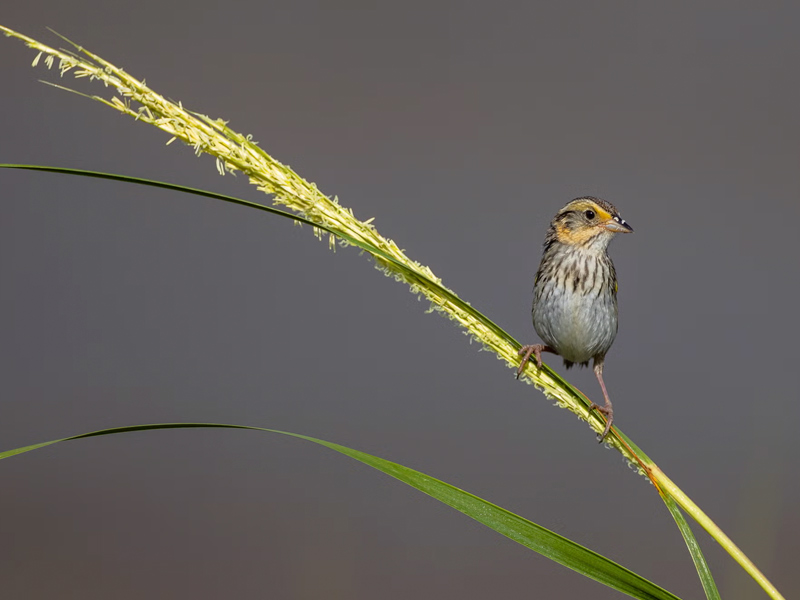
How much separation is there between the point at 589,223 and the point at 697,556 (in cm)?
134

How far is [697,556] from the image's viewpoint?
1.10 metres

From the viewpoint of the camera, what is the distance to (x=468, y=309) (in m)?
1.23

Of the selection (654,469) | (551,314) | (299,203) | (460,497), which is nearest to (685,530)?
(654,469)

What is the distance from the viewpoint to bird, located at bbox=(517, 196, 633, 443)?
229cm

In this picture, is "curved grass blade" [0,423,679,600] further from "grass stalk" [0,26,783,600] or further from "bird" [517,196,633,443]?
"bird" [517,196,633,443]

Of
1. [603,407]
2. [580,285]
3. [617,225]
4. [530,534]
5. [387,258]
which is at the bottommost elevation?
[530,534]

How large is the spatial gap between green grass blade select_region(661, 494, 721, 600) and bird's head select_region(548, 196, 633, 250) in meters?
1.16

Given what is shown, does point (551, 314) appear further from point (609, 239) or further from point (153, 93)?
point (153, 93)

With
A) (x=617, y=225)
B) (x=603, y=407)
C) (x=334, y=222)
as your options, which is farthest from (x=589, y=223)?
(x=334, y=222)

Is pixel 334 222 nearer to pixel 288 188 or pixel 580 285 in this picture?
pixel 288 188

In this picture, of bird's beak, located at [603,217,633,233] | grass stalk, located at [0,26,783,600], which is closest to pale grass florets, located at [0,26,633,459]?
grass stalk, located at [0,26,783,600]

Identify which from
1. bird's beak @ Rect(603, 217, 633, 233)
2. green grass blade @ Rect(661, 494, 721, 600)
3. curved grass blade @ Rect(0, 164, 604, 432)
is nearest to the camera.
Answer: curved grass blade @ Rect(0, 164, 604, 432)

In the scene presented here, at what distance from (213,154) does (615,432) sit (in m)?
0.73

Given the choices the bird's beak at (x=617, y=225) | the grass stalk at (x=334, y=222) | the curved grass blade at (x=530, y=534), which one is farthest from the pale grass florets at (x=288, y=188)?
the bird's beak at (x=617, y=225)
